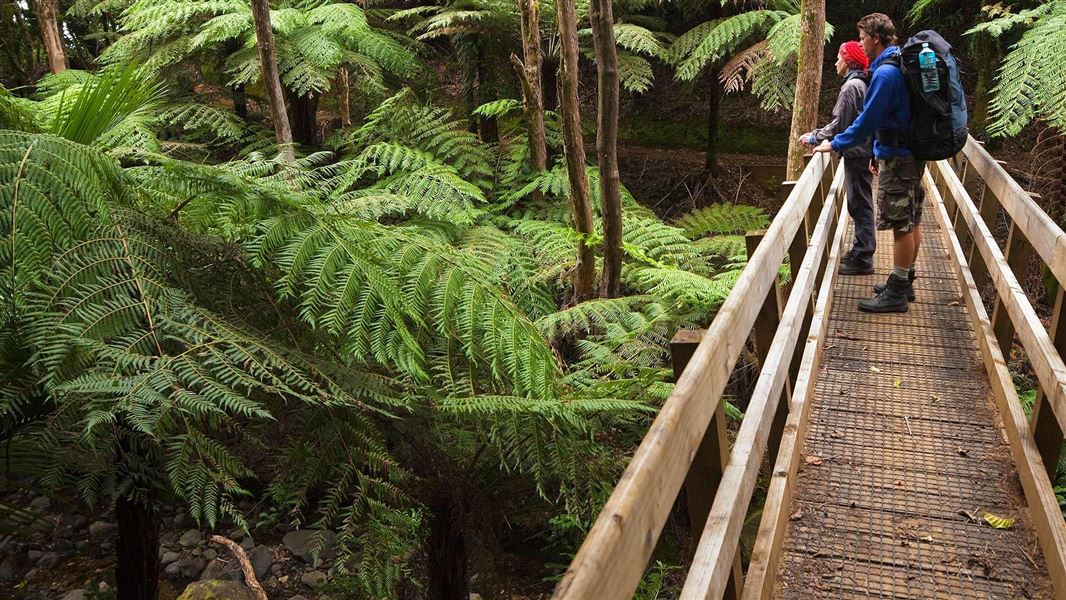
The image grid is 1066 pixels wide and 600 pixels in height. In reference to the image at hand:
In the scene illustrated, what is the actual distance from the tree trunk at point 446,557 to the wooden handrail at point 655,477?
7.72 feet

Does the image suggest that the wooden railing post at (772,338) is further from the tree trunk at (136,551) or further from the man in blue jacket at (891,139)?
the tree trunk at (136,551)

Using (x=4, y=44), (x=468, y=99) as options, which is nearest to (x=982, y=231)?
(x=468, y=99)

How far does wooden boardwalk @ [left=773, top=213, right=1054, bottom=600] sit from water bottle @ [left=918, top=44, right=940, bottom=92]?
1538 mm

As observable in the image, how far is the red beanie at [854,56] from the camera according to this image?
572 centimetres

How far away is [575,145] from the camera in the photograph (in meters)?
7.61

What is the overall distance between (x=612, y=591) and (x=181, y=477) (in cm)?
169

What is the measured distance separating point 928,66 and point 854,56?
138 centimetres

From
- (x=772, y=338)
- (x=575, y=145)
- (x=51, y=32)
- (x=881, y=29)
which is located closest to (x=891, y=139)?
(x=881, y=29)

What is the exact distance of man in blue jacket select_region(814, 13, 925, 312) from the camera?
4.62 meters

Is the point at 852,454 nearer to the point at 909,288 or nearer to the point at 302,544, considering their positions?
the point at 909,288

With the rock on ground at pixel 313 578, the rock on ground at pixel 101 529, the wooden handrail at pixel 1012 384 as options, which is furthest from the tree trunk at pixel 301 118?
the wooden handrail at pixel 1012 384

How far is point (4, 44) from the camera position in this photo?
39.5 feet

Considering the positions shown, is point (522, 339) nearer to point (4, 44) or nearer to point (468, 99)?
point (468, 99)

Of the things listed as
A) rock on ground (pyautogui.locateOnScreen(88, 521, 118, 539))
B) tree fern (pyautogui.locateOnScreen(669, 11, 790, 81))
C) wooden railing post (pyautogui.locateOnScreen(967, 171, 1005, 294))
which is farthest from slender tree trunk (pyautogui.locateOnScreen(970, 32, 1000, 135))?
rock on ground (pyautogui.locateOnScreen(88, 521, 118, 539))
